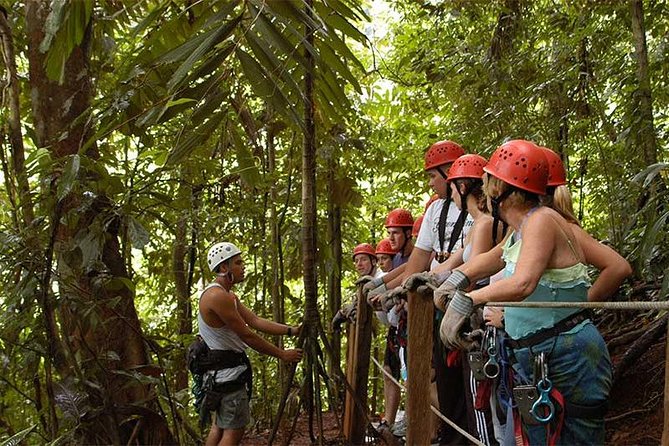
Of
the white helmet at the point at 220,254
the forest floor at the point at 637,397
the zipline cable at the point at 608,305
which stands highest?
the white helmet at the point at 220,254

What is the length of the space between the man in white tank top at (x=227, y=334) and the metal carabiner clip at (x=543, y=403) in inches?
89.6

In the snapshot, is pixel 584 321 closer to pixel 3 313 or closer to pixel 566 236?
pixel 566 236

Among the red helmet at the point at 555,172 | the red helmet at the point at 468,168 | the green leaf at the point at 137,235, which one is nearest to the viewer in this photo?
the red helmet at the point at 555,172

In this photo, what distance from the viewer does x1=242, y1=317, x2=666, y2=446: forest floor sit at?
4.46 m

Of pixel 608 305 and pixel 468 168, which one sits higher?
pixel 468 168

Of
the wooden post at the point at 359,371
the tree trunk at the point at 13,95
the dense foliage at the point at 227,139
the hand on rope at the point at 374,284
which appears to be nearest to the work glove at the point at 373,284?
the hand on rope at the point at 374,284

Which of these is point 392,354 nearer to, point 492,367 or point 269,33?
point 492,367

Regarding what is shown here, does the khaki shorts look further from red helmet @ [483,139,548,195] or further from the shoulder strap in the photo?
the shoulder strap

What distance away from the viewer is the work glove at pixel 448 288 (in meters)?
2.54

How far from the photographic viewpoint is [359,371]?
5148mm

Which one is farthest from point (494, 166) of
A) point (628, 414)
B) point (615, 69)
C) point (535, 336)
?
point (615, 69)

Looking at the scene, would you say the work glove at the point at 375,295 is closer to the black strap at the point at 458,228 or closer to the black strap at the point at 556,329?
the black strap at the point at 458,228

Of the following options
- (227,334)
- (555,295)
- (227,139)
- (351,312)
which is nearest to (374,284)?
(351,312)

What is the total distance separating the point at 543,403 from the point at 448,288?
0.49 metres
